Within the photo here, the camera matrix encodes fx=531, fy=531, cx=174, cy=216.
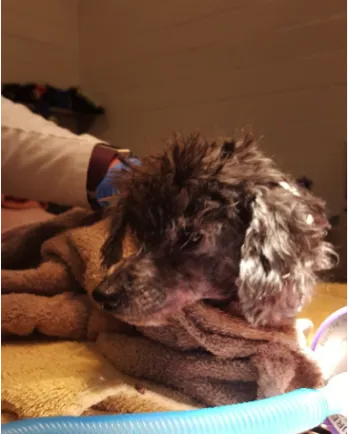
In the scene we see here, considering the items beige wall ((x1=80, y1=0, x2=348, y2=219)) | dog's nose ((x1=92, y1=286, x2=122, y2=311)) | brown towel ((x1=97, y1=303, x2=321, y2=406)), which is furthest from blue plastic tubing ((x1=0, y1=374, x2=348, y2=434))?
beige wall ((x1=80, y1=0, x2=348, y2=219))

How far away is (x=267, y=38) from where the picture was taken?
2.56m

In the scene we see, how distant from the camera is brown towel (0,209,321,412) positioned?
866 millimetres

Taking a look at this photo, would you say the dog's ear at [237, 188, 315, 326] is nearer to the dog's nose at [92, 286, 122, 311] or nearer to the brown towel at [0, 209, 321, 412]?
the brown towel at [0, 209, 321, 412]

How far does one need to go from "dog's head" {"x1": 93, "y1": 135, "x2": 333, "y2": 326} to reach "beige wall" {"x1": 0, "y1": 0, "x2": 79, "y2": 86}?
2525 mm

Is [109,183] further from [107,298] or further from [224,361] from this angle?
[224,361]

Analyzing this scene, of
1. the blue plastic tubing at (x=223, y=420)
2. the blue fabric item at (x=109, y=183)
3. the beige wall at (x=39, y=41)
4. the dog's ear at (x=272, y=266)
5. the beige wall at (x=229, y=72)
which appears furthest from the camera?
the beige wall at (x=39, y=41)

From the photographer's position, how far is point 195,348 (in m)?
0.90

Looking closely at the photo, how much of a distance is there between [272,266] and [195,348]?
0.19m

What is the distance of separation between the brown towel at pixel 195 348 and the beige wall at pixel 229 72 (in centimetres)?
100

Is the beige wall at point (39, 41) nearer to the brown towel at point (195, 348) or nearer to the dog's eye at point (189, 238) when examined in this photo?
the brown towel at point (195, 348)

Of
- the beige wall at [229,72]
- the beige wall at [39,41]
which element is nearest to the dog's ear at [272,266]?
the beige wall at [229,72]

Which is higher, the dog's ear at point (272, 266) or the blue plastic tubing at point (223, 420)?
the dog's ear at point (272, 266)

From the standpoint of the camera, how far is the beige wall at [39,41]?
3.17 metres

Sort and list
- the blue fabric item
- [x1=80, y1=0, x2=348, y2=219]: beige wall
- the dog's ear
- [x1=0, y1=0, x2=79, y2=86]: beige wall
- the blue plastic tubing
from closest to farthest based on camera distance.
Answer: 1. the blue plastic tubing
2. the dog's ear
3. the blue fabric item
4. [x1=80, y1=0, x2=348, y2=219]: beige wall
5. [x1=0, y1=0, x2=79, y2=86]: beige wall
